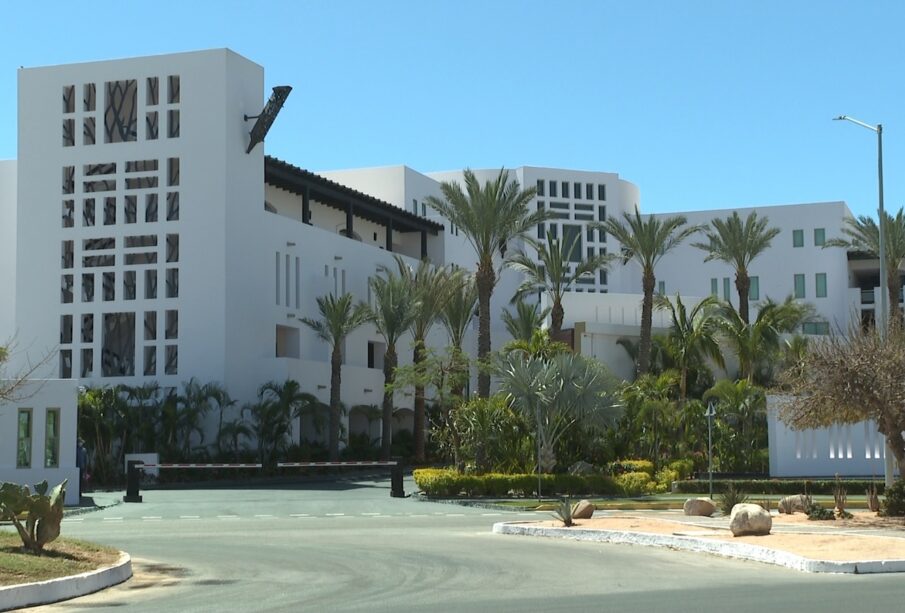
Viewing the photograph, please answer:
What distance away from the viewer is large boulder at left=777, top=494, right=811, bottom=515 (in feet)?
91.3

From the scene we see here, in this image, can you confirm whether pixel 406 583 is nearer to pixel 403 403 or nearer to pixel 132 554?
pixel 132 554

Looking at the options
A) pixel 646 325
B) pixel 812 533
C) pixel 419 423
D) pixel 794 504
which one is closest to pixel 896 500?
pixel 794 504

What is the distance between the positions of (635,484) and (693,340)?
19932mm

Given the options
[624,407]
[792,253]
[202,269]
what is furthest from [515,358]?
[792,253]

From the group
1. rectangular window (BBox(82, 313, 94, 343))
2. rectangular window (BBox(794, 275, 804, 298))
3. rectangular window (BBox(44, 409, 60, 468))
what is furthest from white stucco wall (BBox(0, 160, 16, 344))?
rectangular window (BBox(794, 275, 804, 298))

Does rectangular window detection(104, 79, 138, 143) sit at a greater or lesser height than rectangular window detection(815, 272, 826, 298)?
greater

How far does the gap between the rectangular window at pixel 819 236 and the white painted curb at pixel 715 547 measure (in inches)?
2444

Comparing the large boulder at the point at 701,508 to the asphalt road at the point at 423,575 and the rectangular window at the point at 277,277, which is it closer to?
the asphalt road at the point at 423,575

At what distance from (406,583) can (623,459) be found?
2625 cm

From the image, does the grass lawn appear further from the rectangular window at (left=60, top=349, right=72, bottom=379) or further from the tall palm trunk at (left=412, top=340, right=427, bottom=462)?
the tall palm trunk at (left=412, top=340, right=427, bottom=462)

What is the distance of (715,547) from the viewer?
20219mm

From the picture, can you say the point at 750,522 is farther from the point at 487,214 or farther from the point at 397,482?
the point at 487,214

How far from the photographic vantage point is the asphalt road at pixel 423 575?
45.5 feet

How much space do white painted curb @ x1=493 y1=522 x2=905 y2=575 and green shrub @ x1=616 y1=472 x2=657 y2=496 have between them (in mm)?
12537
